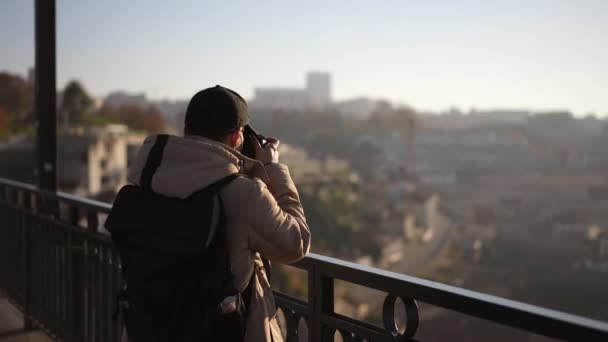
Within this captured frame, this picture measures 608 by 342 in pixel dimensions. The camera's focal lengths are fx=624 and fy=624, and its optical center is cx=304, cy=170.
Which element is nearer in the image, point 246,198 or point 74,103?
point 246,198

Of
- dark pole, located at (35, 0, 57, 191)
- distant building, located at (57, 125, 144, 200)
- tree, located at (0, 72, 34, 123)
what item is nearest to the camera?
dark pole, located at (35, 0, 57, 191)

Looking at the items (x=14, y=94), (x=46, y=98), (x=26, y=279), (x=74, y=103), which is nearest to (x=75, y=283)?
(x=26, y=279)

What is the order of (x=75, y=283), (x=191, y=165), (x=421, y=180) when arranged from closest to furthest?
(x=191, y=165) → (x=75, y=283) → (x=421, y=180)

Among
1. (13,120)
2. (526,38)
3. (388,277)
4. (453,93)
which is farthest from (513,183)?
(388,277)

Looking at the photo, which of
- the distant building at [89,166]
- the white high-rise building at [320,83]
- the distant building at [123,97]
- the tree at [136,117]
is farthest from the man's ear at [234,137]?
the white high-rise building at [320,83]

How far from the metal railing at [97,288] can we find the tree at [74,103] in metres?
61.4

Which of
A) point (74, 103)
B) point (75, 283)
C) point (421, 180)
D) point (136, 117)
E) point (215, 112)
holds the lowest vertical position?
point (421, 180)

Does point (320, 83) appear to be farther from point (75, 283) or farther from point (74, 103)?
point (75, 283)

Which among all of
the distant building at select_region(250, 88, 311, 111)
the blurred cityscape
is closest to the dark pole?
the blurred cityscape

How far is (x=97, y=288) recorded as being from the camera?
3020mm

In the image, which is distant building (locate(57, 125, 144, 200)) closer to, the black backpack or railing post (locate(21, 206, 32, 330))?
railing post (locate(21, 206, 32, 330))

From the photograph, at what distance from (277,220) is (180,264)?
0.26 m

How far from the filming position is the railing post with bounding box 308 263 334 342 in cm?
191

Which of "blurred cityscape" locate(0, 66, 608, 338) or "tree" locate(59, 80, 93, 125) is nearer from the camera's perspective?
"blurred cityscape" locate(0, 66, 608, 338)
